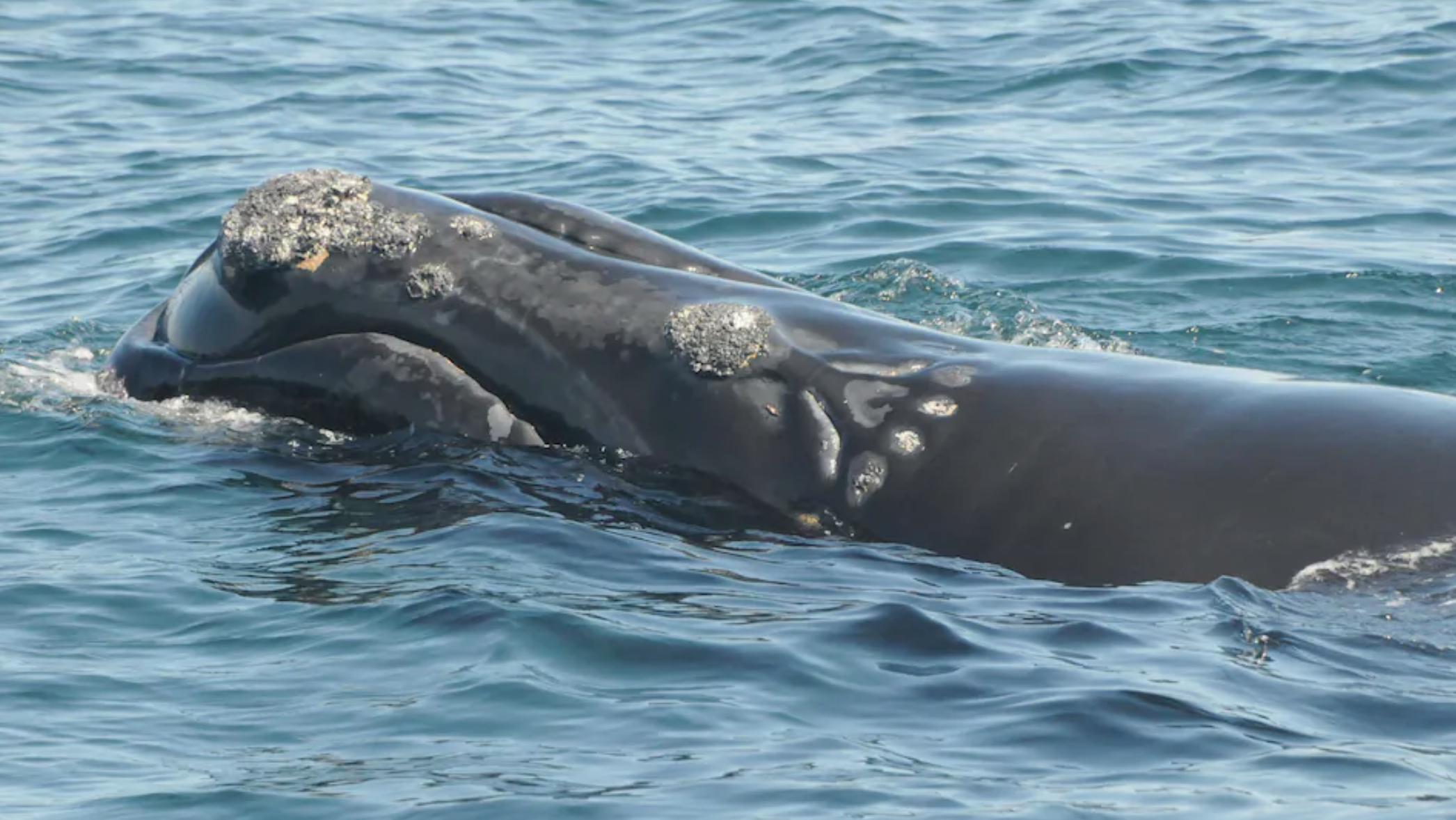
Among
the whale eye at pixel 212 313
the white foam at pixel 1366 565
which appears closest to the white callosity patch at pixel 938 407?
the white foam at pixel 1366 565

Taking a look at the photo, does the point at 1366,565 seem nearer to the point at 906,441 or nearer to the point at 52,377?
the point at 906,441

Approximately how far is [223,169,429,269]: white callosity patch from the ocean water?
86 centimetres

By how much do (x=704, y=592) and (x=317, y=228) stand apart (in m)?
2.83

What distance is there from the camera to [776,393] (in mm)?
8281

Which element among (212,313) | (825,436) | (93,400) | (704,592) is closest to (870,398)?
(825,436)

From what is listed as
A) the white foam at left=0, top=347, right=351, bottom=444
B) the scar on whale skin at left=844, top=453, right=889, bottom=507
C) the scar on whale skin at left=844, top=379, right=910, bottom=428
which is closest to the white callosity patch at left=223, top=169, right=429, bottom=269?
the white foam at left=0, top=347, right=351, bottom=444

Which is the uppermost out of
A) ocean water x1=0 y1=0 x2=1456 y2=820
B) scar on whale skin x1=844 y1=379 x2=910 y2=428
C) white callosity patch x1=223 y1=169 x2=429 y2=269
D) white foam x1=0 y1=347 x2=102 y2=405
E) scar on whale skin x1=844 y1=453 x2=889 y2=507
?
white callosity patch x1=223 y1=169 x2=429 y2=269

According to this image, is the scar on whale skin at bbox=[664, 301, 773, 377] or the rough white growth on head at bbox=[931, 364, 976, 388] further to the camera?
the scar on whale skin at bbox=[664, 301, 773, 377]

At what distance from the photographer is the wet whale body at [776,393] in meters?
7.37

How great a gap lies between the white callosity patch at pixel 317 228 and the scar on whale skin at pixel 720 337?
4.77 ft

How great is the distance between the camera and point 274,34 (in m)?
29.0

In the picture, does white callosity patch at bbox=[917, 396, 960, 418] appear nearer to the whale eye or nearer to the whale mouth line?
the whale mouth line

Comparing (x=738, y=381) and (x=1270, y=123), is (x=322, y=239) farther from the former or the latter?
(x=1270, y=123)

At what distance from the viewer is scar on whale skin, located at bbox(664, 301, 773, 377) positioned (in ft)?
27.2
